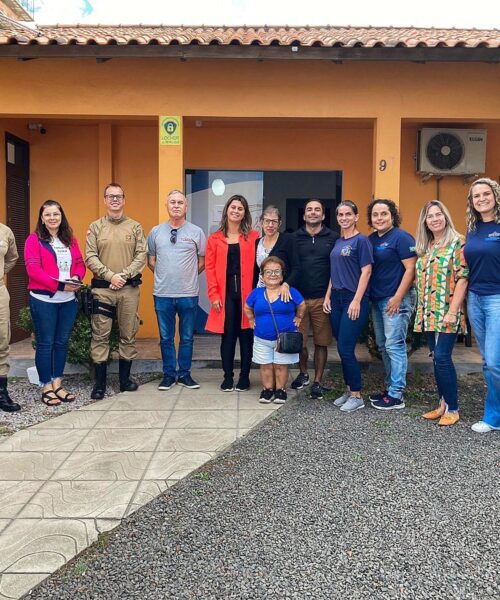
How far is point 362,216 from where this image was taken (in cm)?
805

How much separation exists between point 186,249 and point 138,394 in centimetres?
157

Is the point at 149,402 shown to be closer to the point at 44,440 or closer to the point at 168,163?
the point at 44,440

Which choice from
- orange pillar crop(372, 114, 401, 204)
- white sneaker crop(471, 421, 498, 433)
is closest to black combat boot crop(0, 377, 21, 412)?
white sneaker crop(471, 421, 498, 433)

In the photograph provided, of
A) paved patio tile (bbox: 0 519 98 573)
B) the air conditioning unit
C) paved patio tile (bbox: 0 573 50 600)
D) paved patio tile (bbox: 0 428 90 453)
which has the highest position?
the air conditioning unit

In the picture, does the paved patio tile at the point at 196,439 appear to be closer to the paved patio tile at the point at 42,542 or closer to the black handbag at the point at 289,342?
the black handbag at the point at 289,342

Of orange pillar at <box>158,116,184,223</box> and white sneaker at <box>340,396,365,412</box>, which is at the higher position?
orange pillar at <box>158,116,184,223</box>

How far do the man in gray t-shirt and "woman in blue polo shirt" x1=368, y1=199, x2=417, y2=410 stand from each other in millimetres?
1783

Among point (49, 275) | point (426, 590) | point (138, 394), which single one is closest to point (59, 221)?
point (49, 275)

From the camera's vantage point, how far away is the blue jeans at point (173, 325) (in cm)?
537

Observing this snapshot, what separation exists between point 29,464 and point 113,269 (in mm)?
2061

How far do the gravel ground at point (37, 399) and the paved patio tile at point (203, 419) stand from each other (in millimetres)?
1061

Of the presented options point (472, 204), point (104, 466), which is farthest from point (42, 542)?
point (472, 204)

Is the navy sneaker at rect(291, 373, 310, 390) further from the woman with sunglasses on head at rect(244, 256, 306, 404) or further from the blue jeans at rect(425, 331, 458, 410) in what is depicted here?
the blue jeans at rect(425, 331, 458, 410)

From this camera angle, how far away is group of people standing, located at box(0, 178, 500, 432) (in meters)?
4.37
